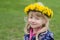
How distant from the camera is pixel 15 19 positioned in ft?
26.9

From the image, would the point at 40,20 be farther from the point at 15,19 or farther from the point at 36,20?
the point at 15,19

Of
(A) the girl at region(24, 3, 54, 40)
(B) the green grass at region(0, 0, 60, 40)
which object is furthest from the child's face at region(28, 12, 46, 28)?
(B) the green grass at region(0, 0, 60, 40)

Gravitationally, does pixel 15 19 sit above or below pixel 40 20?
below

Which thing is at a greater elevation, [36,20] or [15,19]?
[36,20]

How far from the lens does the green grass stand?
687 cm

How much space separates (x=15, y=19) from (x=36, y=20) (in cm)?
419

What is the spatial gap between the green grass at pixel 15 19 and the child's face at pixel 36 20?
8.48 ft

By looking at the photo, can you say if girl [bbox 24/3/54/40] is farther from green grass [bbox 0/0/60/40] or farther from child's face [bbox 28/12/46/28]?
green grass [bbox 0/0/60/40]

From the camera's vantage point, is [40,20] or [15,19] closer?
[40,20]

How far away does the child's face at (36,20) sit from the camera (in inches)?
159

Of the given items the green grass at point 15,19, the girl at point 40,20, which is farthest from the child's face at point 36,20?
the green grass at point 15,19

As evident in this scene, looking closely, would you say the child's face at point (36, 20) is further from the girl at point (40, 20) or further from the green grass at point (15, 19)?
the green grass at point (15, 19)

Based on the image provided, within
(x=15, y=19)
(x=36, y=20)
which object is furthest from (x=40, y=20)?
(x=15, y=19)

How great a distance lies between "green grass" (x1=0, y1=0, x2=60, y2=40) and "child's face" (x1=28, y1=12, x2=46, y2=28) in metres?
2.59
